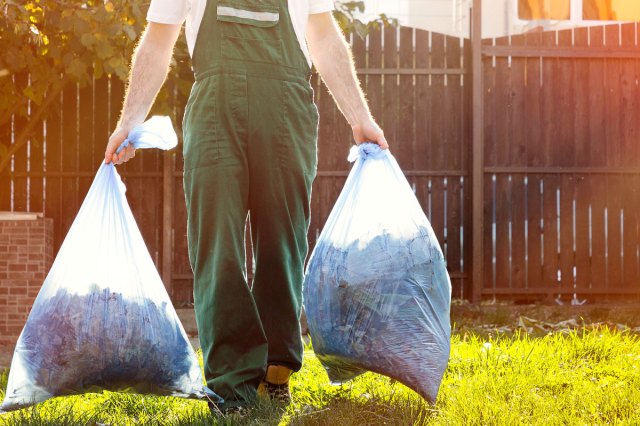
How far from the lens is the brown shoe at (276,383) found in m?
2.87

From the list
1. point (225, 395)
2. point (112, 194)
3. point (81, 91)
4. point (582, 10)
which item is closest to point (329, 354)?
point (225, 395)

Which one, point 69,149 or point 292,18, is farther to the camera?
point 69,149

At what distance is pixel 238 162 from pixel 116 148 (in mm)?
356

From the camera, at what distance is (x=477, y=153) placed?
712cm

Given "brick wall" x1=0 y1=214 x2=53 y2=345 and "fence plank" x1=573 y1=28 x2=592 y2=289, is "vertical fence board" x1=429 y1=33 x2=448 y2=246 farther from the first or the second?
"brick wall" x1=0 y1=214 x2=53 y2=345

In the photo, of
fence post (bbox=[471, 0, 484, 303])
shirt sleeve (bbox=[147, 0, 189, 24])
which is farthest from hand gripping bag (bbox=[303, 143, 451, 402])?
fence post (bbox=[471, 0, 484, 303])

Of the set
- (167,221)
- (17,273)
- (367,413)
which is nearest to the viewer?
(367,413)

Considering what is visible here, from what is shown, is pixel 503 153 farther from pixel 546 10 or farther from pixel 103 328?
pixel 103 328

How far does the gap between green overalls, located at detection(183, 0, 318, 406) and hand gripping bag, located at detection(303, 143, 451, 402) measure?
0.57 feet

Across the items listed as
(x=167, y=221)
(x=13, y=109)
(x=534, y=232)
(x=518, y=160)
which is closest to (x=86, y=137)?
(x=13, y=109)

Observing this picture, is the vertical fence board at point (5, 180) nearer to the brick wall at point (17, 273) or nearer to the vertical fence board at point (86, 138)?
the vertical fence board at point (86, 138)

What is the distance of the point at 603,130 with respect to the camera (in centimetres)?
732

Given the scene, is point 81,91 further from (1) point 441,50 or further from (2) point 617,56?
(2) point 617,56

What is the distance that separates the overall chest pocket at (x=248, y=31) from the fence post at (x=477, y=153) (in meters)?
4.49
